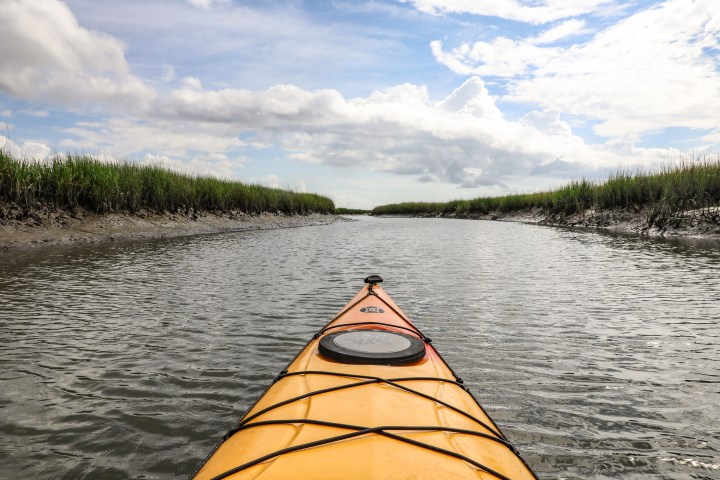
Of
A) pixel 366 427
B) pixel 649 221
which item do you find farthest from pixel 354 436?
pixel 649 221

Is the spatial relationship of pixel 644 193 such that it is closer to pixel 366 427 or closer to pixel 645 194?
pixel 645 194

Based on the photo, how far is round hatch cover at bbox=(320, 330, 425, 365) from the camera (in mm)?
2635

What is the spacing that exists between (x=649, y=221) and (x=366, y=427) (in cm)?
1806

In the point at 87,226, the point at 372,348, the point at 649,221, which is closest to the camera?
the point at 372,348

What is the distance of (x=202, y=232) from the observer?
16.5 metres

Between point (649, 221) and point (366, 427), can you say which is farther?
point (649, 221)

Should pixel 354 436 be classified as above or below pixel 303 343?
above

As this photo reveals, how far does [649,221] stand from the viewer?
15.7 metres

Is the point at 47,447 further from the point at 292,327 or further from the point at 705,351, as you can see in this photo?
the point at 705,351

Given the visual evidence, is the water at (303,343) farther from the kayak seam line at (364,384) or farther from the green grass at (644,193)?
the green grass at (644,193)

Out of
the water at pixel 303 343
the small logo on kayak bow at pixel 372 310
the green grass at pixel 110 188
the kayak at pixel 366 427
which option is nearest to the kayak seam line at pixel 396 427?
the kayak at pixel 366 427

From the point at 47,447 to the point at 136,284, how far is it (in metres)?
4.80

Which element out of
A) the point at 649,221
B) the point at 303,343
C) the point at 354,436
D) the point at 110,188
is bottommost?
the point at 303,343

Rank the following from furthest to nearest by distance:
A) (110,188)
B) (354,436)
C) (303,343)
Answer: (110,188)
(303,343)
(354,436)
